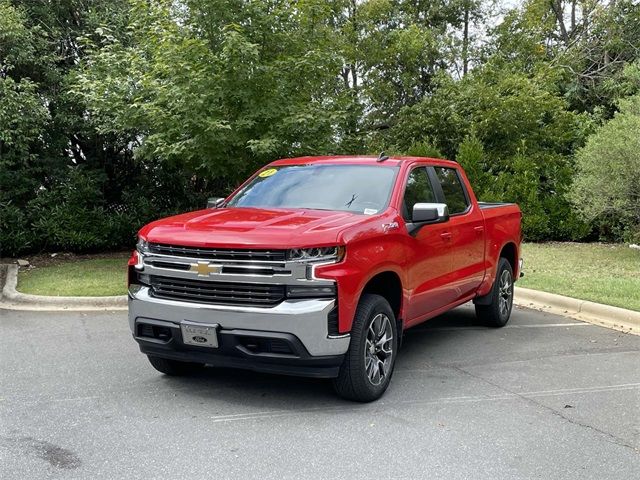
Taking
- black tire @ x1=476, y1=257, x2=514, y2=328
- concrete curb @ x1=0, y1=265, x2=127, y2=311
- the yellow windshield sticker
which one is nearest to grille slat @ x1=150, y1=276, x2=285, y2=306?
the yellow windshield sticker

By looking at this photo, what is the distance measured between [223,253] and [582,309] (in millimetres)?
5689

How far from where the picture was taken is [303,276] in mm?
4484

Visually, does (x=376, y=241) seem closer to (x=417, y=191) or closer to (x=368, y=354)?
(x=368, y=354)

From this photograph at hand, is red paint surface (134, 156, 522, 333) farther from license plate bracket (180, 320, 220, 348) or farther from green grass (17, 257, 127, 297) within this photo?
green grass (17, 257, 127, 297)

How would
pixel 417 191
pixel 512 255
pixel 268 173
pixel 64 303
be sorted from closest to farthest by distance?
pixel 417 191
pixel 268 173
pixel 512 255
pixel 64 303

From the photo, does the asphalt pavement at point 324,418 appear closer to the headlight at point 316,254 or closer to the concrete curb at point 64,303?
the headlight at point 316,254

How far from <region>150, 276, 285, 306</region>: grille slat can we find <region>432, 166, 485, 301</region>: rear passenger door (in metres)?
2.36

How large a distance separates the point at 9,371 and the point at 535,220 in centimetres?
1360

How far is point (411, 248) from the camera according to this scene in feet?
17.9

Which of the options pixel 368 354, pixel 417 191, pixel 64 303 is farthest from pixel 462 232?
pixel 64 303

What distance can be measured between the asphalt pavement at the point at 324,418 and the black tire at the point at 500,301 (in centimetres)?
78

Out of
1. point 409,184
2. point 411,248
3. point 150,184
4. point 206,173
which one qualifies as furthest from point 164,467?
point 150,184

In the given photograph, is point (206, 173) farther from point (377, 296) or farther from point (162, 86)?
point (377, 296)

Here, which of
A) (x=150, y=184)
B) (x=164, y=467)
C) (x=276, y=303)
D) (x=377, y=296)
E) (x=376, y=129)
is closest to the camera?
(x=164, y=467)
